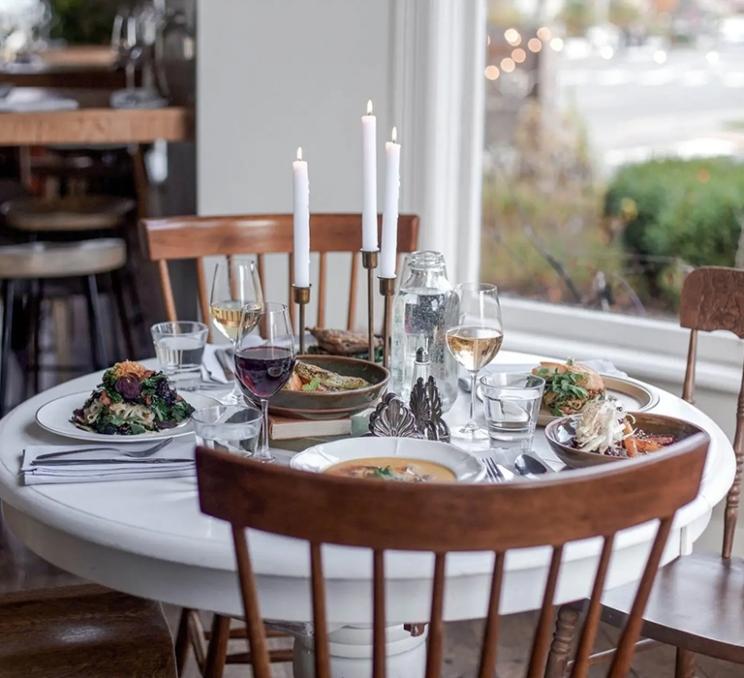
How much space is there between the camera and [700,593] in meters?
Answer: 1.78

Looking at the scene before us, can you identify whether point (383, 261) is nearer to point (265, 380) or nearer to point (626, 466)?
point (265, 380)

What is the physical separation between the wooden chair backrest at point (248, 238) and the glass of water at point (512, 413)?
831mm

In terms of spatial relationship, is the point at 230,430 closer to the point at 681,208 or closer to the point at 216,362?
the point at 216,362

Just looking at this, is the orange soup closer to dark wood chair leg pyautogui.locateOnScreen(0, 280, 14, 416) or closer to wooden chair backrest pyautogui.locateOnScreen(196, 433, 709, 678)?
wooden chair backrest pyautogui.locateOnScreen(196, 433, 709, 678)

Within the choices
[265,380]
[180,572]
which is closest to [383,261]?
[265,380]

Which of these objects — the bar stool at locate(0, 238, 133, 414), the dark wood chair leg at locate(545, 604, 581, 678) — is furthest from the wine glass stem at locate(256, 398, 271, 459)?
the bar stool at locate(0, 238, 133, 414)

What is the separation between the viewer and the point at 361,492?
39.4 inches

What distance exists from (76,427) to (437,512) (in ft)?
2.51

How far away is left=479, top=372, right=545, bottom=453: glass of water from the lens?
1536 millimetres

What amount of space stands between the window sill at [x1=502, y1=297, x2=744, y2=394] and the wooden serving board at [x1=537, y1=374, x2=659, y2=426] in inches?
31.9

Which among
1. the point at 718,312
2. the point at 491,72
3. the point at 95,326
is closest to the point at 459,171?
the point at 491,72

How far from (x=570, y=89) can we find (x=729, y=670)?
4.91 ft

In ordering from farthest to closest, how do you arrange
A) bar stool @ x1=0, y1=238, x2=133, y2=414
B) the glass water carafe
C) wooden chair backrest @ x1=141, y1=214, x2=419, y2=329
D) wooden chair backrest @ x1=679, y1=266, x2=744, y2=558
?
bar stool @ x1=0, y1=238, x2=133, y2=414
wooden chair backrest @ x1=141, y1=214, x2=419, y2=329
wooden chair backrest @ x1=679, y1=266, x2=744, y2=558
the glass water carafe

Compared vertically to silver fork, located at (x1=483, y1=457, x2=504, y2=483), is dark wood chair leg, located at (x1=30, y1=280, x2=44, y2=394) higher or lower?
lower
